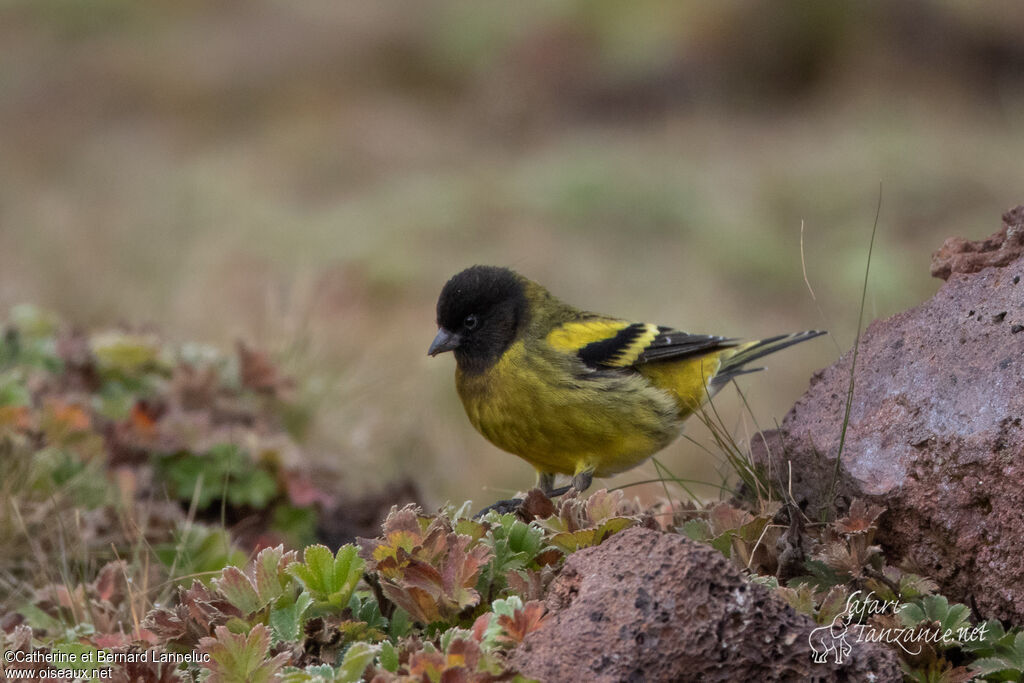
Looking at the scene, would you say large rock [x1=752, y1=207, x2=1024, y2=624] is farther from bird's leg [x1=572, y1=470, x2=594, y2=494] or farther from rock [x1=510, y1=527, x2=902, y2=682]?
bird's leg [x1=572, y1=470, x2=594, y2=494]

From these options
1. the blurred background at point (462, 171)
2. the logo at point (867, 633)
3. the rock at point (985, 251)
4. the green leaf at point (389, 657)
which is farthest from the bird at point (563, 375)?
the green leaf at point (389, 657)

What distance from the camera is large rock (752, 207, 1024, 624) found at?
8.90 ft

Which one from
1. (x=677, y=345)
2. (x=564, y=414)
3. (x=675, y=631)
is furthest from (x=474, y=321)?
(x=675, y=631)

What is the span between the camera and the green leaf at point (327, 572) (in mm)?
2611

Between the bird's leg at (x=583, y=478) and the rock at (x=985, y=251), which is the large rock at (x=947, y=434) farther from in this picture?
the bird's leg at (x=583, y=478)

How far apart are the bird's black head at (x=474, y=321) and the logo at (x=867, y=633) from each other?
2033 millimetres

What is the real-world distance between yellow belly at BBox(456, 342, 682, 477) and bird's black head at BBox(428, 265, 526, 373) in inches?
2.9

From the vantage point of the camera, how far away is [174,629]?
8.50ft

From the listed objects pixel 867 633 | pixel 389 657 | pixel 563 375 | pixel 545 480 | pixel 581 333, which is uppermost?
pixel 581 333

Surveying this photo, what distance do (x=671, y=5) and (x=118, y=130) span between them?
6.20 metres

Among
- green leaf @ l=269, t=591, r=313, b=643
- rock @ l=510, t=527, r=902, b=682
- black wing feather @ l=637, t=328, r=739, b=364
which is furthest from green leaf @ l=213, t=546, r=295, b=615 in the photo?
black wing feather @ l=637, t=328, r=739, b=364

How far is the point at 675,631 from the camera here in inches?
86.8

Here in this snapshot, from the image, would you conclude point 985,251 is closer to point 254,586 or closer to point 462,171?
point 254,586

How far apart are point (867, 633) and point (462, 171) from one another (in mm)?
8965
